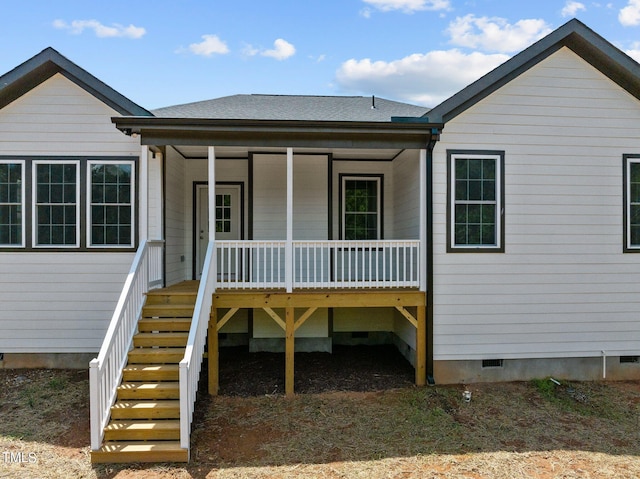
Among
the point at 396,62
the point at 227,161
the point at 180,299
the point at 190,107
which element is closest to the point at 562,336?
the point at 180,299

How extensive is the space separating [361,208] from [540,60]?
4.19 meters

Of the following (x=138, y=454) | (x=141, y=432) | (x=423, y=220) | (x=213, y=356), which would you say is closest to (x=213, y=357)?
(x=213, y=356)

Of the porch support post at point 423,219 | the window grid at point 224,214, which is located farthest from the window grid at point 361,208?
the window grid at point 224,214

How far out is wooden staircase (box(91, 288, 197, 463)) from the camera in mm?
4668

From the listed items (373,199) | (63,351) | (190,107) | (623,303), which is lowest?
(63,351)

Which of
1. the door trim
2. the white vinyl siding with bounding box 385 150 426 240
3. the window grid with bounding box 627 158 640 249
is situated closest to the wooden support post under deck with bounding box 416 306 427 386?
the white vinyl siding with bounding box 385 150 426 240

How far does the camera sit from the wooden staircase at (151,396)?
4.67 metres

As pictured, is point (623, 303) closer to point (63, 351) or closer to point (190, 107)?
point (190, 107)

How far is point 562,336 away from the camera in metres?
7.06

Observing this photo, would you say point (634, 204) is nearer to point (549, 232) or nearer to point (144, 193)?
point (549, 232)

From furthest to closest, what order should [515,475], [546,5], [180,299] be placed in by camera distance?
[546,5]
[180,299]
[515,475]

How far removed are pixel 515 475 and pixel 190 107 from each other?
8.26 meters

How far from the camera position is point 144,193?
6578 mm

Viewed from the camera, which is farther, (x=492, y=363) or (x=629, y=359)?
(x=629, y=359)
